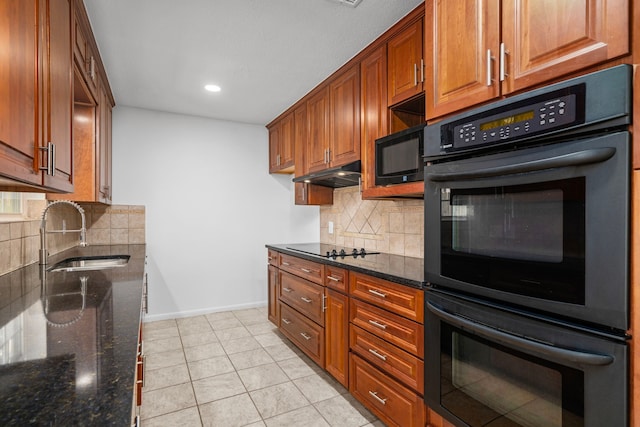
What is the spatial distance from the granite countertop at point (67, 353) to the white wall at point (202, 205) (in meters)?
2.25

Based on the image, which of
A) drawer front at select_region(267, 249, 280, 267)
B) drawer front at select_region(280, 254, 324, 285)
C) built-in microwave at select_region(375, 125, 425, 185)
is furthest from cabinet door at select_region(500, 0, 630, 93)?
drawer front at select_region(267, 249, 280, 267)

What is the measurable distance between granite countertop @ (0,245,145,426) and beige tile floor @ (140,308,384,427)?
3.41 ft

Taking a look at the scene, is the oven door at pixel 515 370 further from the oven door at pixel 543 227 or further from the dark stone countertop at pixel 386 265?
the dark stone countertop at pixel 386 265

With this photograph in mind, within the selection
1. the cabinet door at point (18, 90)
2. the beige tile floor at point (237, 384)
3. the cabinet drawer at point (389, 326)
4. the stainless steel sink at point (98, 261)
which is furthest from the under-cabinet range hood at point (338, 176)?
the cabinet door at point (18, 90)

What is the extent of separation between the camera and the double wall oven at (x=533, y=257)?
91 centimetres

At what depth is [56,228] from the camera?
275 centimetres

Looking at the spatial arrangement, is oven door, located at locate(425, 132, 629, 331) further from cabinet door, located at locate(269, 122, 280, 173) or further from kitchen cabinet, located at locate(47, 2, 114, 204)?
cabinet door, located at locate(269, 122, 280, 173)

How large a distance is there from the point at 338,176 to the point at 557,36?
6.51 ft

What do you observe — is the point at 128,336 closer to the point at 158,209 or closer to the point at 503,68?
the point at 503,68

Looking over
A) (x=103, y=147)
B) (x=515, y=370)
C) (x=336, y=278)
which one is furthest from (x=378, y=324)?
(x=103, y=147)

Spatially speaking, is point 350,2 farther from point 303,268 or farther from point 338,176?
point 303,268

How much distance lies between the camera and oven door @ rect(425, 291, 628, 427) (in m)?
0.93

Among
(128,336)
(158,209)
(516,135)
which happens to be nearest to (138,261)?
(158,209)

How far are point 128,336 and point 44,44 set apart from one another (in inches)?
45.7
